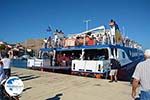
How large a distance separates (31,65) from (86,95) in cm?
1355

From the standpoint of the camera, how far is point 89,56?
66.3 feet

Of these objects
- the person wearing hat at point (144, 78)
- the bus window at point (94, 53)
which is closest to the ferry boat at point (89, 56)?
the bus window at point (94, 53)

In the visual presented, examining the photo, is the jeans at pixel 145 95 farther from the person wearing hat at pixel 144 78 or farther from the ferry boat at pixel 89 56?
the ferry boat at pixel 89 56

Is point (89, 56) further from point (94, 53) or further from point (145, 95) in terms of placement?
point (145, 95)

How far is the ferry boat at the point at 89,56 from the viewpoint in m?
16.1

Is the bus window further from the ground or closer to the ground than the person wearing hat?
further from the ground

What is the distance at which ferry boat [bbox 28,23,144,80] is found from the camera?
52.7ft

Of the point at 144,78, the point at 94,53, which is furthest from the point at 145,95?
the point at 94,53

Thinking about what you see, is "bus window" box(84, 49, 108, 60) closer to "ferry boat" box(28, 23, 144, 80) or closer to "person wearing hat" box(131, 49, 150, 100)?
"ferry boat" box(28, 23, 144, 80)

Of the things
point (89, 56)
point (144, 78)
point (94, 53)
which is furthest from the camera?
point (89, 56)

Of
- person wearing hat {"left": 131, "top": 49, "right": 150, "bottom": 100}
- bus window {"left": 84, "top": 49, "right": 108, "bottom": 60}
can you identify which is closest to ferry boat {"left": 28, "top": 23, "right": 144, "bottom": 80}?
bus window {"left": 84, "top": 49, "right": 108, "bottom": 60}

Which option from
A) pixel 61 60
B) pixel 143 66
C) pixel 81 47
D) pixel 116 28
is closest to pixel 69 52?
pixel 61 60

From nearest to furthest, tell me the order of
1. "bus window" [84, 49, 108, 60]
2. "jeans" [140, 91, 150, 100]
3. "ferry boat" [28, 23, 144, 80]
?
"jeans" [140, 91, 150, 100] → "ferry boat" [28, 23, 144, 80] → "bus window" [84, 49, 108, 60]

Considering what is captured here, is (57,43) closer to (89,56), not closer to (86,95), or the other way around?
(89,56)
